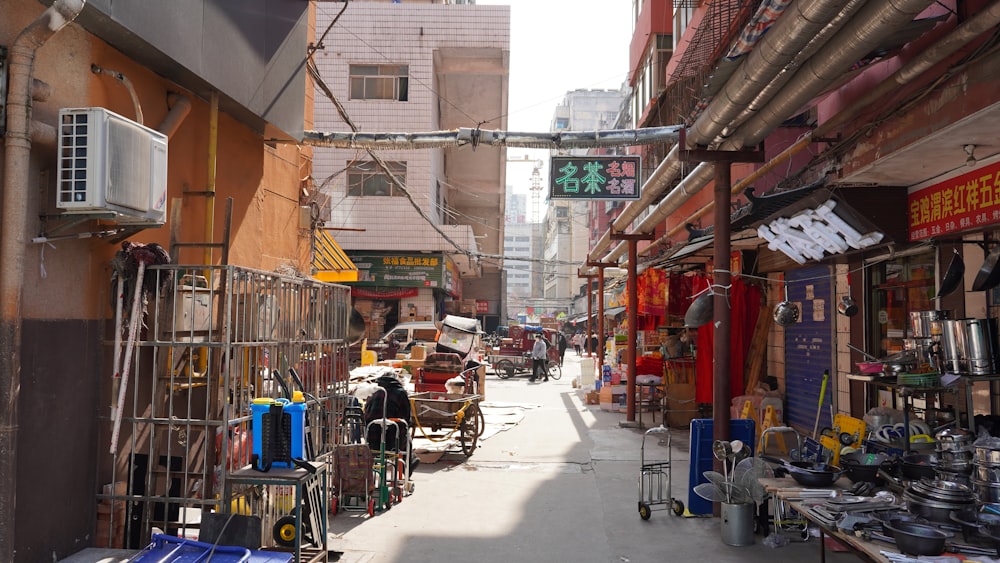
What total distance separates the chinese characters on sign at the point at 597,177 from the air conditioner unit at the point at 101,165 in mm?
7010

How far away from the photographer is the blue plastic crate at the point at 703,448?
7852mm

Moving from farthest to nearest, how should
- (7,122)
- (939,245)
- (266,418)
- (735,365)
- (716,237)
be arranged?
(735,365) → (716,237) → (939,245) → (266,418) → (7,122)

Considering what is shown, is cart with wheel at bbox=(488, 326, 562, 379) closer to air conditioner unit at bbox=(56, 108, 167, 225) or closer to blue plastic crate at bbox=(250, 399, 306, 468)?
blue plastic crate at bbox=(250, 399, 306, 468)

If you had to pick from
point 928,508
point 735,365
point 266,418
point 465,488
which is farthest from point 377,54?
point 928,508

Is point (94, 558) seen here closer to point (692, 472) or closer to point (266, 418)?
point (266, 418)

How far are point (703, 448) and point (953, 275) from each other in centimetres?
316

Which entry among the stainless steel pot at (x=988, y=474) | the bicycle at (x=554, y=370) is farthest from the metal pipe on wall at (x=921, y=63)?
the bicycle at (x=554, y=370)

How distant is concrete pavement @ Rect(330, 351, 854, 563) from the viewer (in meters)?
6.53

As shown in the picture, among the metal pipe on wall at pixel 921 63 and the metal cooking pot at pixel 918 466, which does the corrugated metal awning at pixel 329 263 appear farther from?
the metal cooking pot at pixel 918 466

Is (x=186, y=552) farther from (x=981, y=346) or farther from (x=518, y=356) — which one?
(x=518, y=356)

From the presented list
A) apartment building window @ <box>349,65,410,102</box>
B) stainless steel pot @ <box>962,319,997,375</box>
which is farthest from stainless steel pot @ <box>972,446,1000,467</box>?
apartment building window @ <box>349,65,410,102</box>

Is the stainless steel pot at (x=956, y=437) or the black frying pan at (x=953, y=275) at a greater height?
the black frying pan at (x=953, y=275)

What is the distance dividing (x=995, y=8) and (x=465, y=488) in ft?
24.8

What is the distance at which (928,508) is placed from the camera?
4586 mm
